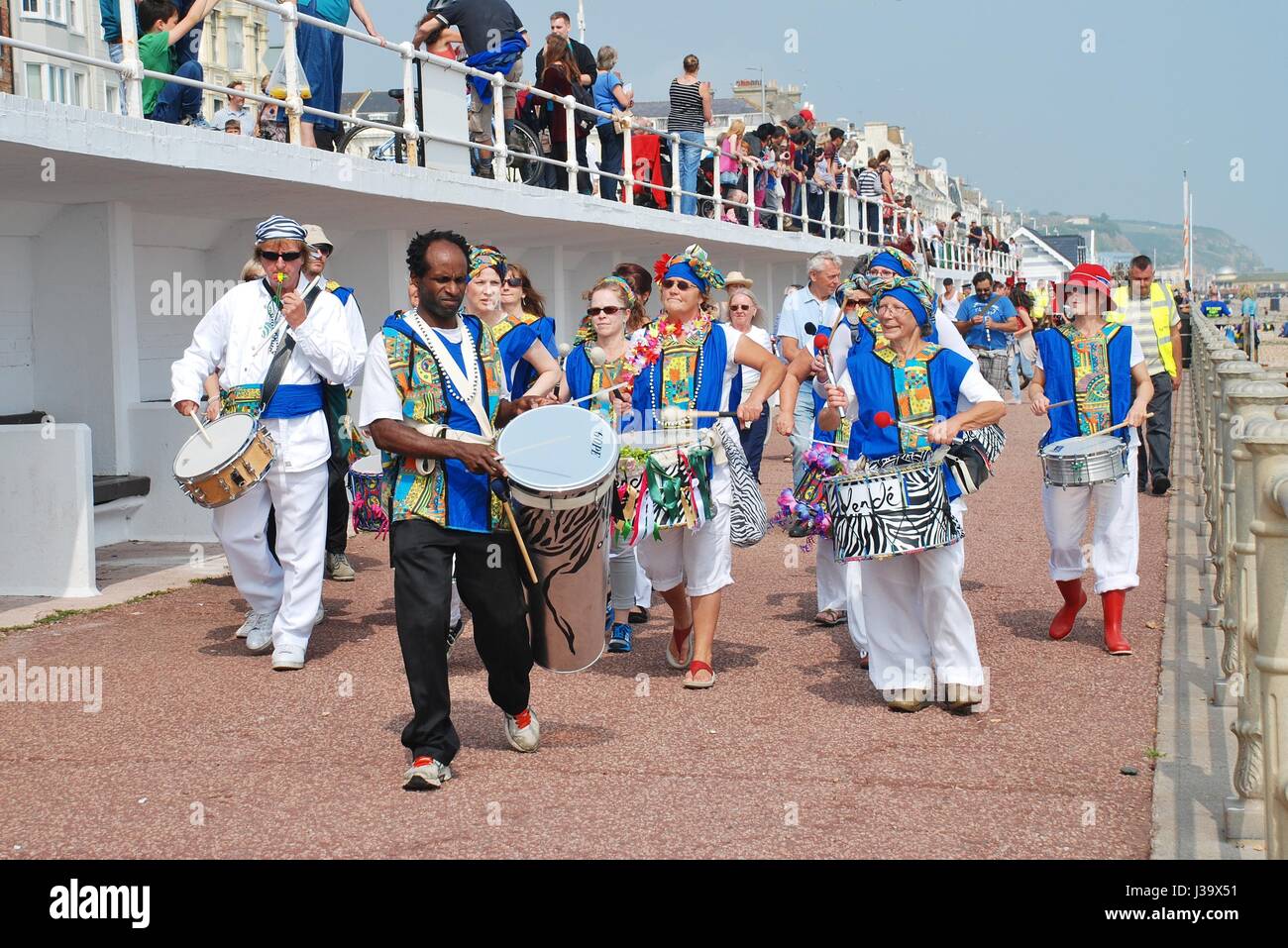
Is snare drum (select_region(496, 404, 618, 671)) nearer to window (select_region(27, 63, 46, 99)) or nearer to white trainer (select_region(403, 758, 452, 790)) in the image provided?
white trainer (select_region(403, 758, 452, 790))

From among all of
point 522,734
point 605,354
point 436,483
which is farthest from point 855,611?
point 436,483

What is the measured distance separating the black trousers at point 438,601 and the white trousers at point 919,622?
1.75m

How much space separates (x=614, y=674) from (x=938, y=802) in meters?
2.44

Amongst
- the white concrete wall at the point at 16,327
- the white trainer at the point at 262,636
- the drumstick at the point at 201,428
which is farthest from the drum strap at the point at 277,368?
the white concrete wall at the point at 16,327

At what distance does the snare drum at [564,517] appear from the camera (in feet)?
18.3

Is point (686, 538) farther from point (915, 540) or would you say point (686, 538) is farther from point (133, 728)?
point (133, 728)

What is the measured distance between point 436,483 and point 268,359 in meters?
2.53

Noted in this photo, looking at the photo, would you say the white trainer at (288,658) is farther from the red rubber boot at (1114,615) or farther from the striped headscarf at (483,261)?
the red rubber boot at (1114,615)

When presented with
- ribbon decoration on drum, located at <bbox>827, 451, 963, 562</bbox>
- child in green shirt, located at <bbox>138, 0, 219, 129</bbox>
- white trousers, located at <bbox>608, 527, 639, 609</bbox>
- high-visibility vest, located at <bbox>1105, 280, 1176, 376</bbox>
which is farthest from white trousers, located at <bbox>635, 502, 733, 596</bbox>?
high-visibility vest, located at <bbox>1105, 280, 1176, 376</bbox>

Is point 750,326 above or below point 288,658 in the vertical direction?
above

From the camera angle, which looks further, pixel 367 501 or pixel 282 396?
pixel 367 501

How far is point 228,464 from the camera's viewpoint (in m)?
7.39

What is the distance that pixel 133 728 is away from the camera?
261 inches

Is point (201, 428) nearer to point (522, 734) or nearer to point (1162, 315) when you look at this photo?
point (522, 734)
